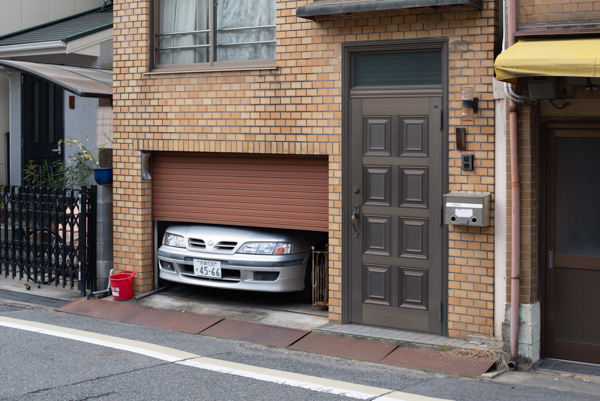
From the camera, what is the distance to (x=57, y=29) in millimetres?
15219

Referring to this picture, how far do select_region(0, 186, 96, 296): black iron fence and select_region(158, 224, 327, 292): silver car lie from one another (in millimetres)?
1084

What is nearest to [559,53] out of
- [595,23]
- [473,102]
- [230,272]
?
[595,23]

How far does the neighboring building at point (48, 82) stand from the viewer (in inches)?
537

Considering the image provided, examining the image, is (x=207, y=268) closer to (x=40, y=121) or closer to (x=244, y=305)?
(x=244, y=305)

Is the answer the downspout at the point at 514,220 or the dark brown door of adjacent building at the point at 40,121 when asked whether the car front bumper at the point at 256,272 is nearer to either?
the downspout at the point at 514,220

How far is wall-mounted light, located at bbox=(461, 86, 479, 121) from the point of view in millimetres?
7984

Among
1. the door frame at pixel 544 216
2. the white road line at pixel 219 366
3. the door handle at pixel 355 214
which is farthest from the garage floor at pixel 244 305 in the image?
the door frame at pixel 544 216

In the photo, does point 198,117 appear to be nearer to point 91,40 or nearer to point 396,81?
point 396,81

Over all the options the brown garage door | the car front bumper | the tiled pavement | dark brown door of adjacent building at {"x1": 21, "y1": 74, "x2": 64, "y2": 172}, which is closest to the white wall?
dark brown door of adjacent building at {"x1": 21, "y1": 74, "x2": 64, "y2": 172}

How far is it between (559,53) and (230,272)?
15.6ft

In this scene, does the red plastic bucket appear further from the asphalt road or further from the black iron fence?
the asphalt road

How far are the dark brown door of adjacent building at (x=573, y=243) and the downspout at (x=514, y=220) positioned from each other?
1.52 feet

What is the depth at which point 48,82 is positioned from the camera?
45.9 ft

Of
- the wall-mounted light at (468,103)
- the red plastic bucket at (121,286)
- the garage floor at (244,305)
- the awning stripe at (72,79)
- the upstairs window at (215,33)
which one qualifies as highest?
the upstairs window at (215,33)
